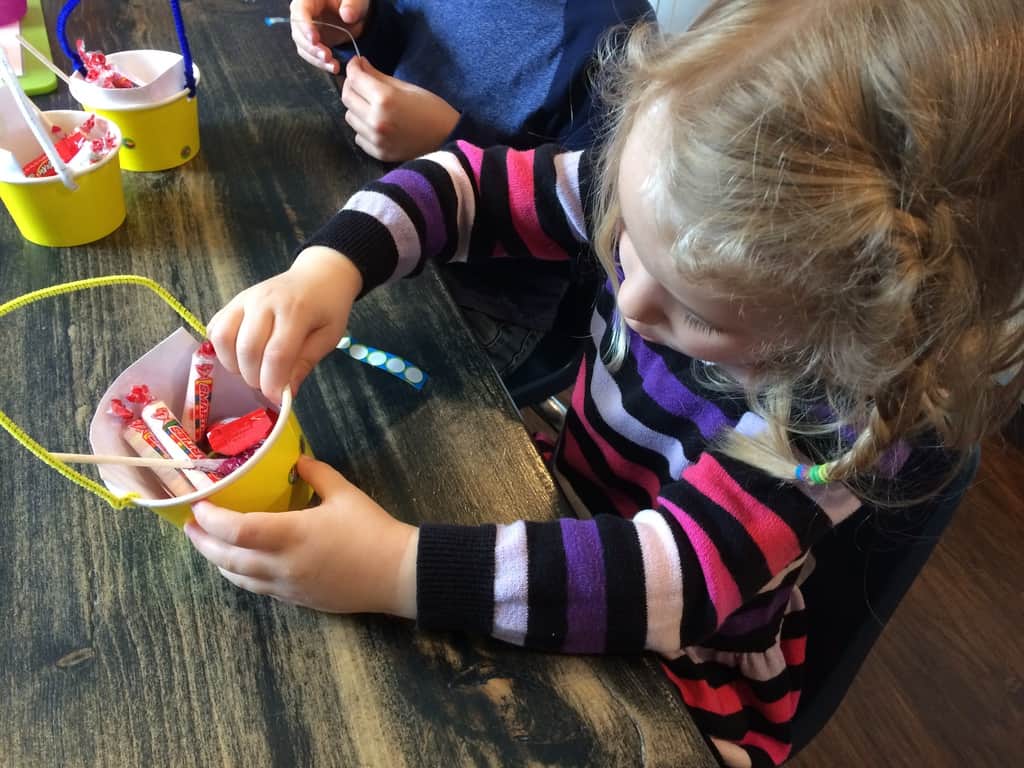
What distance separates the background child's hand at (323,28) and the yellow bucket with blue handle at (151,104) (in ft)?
0.50

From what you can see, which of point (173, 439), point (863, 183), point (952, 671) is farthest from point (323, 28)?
point (952, 671)

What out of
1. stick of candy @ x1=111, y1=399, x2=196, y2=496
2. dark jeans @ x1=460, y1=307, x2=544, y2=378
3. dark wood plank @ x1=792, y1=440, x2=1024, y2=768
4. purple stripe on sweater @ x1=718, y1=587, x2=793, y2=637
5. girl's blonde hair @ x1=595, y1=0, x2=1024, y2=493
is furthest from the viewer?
dark wood plank @ x1=792, y1=440, x2=1024, y2=768

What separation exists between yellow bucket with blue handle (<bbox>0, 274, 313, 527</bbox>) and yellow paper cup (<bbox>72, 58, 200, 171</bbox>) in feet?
1.02

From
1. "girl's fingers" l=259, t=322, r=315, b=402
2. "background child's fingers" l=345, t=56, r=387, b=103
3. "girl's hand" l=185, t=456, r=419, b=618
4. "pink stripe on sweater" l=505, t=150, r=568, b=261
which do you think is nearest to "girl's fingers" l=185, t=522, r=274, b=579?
"girl's hand" l=185, t=456, r=419, b=618

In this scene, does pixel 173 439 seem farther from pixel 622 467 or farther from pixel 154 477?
pixel 622 467

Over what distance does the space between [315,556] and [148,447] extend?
0.13 m

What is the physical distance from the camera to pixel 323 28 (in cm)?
102

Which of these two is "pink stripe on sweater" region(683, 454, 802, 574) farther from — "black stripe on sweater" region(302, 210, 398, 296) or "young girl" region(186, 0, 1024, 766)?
"black stripe on sweater" region(302, 210, 398, 296)

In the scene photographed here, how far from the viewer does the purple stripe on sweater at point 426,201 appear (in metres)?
0.73

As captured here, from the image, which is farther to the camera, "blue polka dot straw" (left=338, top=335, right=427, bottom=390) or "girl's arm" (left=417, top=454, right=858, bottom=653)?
"blue polka dot straw" (left=338, top=335, right=427, bottom=390)

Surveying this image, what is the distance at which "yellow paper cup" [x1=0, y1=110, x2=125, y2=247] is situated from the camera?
679mm

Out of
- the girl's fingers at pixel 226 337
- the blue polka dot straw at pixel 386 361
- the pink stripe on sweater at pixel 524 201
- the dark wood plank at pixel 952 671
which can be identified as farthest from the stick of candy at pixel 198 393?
the dark wood plank at pixel 952 671

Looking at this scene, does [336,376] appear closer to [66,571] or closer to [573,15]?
[66,571]

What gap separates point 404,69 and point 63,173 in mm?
537
